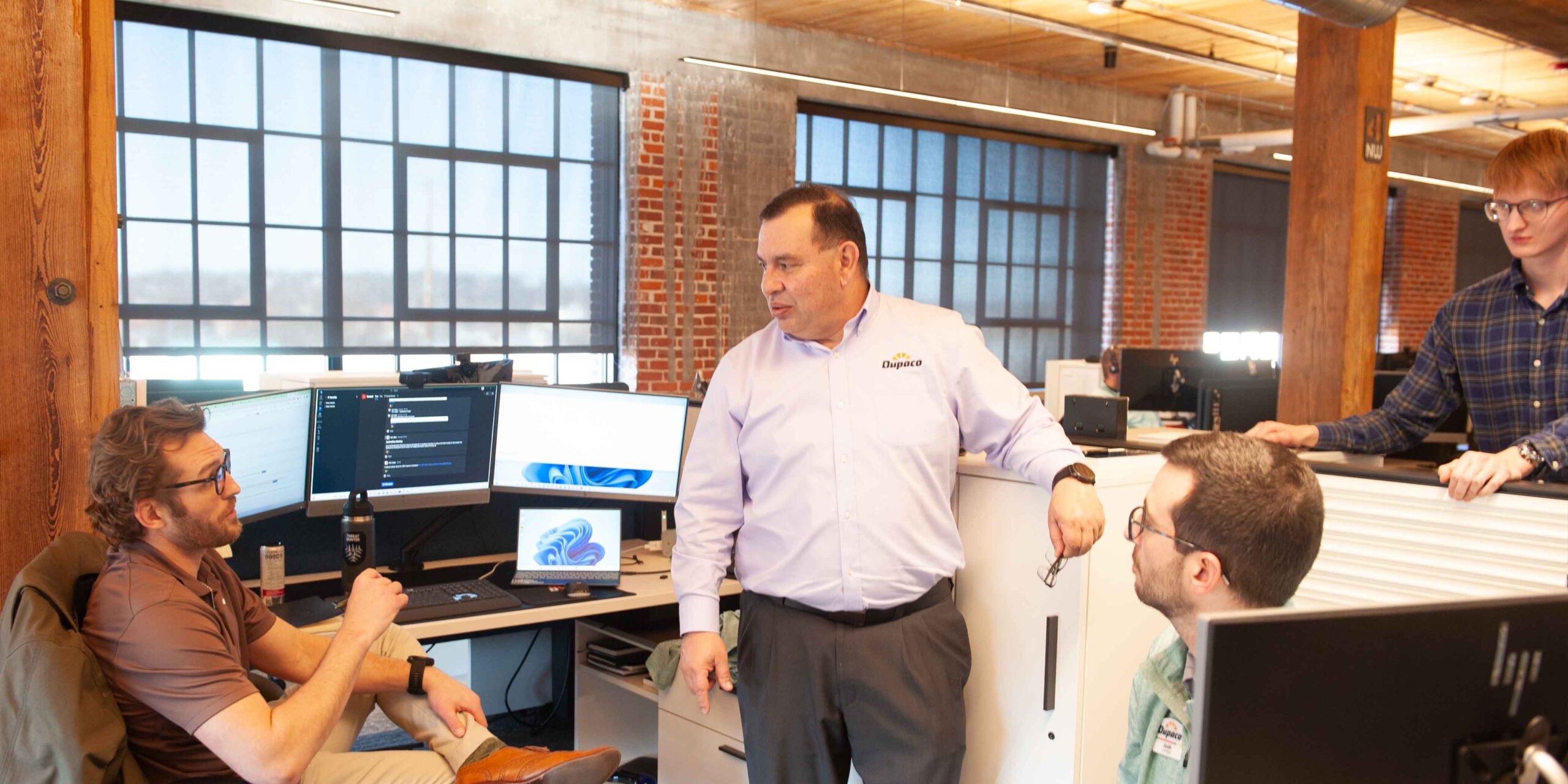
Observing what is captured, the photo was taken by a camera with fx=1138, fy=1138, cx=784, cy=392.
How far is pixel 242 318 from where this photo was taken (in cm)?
623

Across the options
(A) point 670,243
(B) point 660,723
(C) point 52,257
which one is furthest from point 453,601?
(A) point 670,243

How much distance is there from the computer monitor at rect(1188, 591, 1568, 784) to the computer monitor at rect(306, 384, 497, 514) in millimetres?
2591

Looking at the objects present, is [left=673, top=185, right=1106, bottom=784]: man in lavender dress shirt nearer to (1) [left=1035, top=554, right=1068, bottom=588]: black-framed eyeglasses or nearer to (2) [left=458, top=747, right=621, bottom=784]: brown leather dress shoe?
(1) [left=1035, top=554, right=1068, bottom=588]: black-framed eyeglasses

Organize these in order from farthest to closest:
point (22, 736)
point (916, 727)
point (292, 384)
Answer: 1. point (292, 384)
2. point (916, 727)
3. point (22, 736)

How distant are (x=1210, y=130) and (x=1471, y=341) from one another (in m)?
9.07

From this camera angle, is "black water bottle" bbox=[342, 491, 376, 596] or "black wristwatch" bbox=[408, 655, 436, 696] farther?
"black water bottle" bbox=[342, 491, 376, 596]

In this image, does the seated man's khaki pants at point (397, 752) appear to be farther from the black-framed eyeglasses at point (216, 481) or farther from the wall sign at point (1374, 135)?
the wall sign at point (1374, 135)

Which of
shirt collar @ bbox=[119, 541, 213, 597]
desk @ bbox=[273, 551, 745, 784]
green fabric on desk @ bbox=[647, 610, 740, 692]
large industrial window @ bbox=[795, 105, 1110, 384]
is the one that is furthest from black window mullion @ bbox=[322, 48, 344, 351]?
shirt collar @ bbox=[119, 541, 213, 597]

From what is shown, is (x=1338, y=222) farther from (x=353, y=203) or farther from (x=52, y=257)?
(x=353, y=203)

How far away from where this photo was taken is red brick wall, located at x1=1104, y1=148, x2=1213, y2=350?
1009 cm

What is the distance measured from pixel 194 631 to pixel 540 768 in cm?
75

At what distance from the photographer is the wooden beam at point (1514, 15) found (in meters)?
4.78

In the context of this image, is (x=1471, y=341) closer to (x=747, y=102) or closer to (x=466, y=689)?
(x=466, y=689)

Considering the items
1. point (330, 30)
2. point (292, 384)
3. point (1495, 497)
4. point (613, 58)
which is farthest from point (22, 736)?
point (613, 58)
